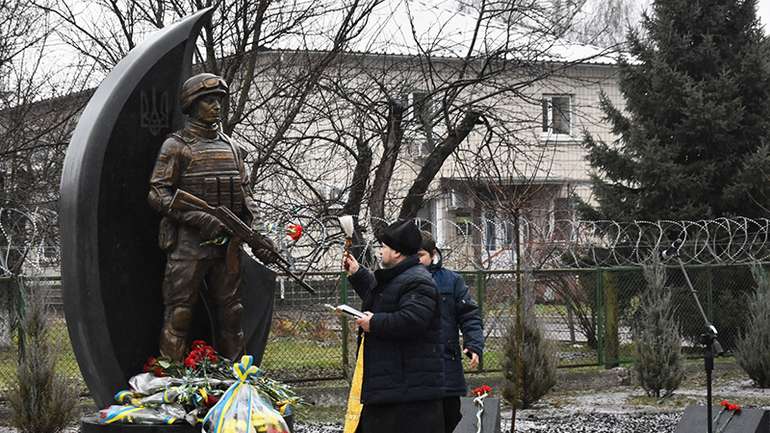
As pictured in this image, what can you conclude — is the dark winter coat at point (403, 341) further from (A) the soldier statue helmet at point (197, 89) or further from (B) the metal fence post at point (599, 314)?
(B) the metal fence post at point (599, 314)

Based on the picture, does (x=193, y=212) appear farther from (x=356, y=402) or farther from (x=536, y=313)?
(x=536, y=313)

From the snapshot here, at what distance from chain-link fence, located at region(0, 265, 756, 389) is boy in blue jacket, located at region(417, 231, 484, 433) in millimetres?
4851

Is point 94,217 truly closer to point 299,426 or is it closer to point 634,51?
point 299,426

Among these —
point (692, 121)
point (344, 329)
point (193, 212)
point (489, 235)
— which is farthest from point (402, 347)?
point (692, 121)

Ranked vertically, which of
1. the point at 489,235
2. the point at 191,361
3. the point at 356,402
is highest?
the point at 489,235

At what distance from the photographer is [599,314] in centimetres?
1622

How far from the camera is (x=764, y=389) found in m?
15.1

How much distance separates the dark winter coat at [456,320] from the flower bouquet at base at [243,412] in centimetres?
140

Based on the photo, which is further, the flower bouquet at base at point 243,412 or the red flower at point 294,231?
the red flower at point 294,231

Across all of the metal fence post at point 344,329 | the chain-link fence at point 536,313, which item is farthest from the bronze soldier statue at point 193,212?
the metal fence post at point 344,329

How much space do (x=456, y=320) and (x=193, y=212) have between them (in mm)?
1949

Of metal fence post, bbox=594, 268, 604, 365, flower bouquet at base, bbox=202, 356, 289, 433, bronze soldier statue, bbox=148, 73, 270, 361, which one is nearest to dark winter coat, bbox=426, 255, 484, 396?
bronze soldier statue, bbox=148, 73, 270, 361

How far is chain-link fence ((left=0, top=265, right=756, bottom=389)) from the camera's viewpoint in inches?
543

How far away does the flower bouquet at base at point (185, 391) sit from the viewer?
7.52 metres
